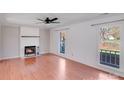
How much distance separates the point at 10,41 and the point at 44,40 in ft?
8.39

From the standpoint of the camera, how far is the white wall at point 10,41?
6703 mm

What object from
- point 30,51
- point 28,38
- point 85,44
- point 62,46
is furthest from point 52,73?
point 28,38

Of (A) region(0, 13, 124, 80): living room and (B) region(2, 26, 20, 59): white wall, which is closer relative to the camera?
(A) region(0, 13, 124, 80): living room

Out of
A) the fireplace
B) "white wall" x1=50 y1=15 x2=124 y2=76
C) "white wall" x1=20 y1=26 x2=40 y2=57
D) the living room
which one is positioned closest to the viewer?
the living room

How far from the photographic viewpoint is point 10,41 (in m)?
6.92

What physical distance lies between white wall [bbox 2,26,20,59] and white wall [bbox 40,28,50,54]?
73.2 inches

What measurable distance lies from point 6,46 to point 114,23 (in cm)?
590

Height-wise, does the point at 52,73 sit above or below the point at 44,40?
below

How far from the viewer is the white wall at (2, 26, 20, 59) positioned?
6703 millimetres

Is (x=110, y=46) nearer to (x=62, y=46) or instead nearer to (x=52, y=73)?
(x=52, y=73)

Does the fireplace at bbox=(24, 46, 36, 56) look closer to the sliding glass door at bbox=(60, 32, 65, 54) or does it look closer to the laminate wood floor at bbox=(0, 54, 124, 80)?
the sliding glass door at bbox=(60, 32, 65, 54)

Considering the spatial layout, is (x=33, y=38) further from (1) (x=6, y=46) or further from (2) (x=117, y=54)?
(2) (x=117, y=54)

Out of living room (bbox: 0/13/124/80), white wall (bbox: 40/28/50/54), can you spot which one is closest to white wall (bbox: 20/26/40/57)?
living room (bbox: 0/13/124/80)
